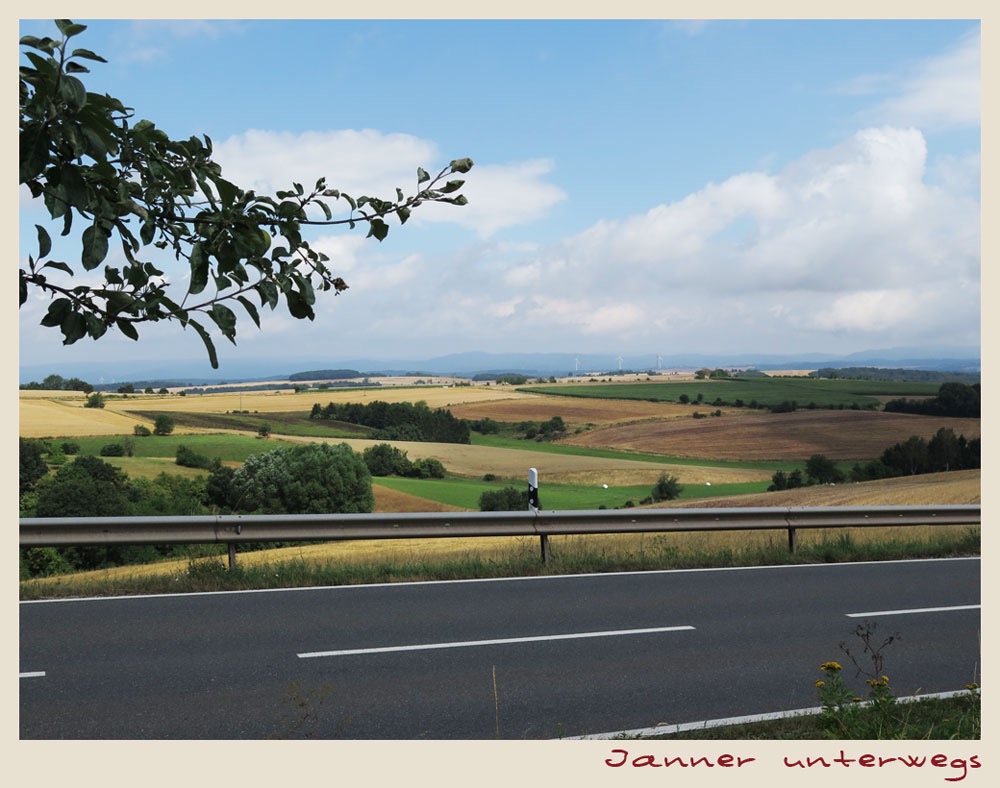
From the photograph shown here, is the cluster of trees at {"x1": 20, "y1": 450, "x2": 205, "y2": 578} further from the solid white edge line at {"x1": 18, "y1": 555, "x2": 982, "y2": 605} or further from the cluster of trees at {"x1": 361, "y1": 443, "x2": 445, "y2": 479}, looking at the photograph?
the solid white edge line at {"x1": 18, "y1": 555, "x2": 982, "y2": 605}

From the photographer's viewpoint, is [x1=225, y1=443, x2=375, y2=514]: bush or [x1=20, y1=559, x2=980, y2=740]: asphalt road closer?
[x1=20, y1=559, x2=980, y2=740]: asphalt road

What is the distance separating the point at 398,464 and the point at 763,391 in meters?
15.2

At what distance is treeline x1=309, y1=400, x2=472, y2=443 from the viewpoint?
2672 centimetres

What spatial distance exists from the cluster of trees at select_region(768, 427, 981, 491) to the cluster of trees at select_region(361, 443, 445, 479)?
32.5 ft

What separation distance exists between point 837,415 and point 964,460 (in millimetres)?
4438

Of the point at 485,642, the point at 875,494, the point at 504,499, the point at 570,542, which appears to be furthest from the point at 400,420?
the point at 485,642

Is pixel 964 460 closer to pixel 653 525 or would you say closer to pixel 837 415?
pixel 837 415

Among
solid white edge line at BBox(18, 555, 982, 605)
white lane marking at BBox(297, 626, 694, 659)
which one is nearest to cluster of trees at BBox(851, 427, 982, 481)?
solid white edge line at BBox(18, 555, 982, 605)

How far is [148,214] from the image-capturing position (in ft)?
9.86

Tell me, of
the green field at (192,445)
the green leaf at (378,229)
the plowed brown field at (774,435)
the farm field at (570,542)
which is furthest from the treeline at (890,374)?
the green leaf at (378,229)

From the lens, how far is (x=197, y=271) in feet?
9.57

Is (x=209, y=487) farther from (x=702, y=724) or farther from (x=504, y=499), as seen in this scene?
(x=702, y=724)

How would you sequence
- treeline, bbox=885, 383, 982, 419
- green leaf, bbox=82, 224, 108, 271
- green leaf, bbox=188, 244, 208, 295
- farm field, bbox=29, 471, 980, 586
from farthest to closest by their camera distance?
treeline, bbox=885, 383, 982, 419 < farm field, bbox=29, 471, 980, 586 < green leaf, bbox=188, 244, 208, 295 < green leaf, bbox=82, 224, 108, 271
